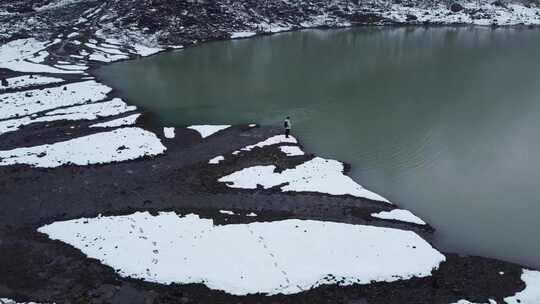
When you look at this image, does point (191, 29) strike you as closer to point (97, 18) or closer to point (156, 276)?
point (97, 18)

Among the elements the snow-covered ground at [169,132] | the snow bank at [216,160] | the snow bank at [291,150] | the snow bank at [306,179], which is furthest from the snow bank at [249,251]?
the snow-covered ground at [169,132]

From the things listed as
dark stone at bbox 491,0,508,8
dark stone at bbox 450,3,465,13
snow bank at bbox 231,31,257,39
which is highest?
dark stone at bbox 491,0,508,8

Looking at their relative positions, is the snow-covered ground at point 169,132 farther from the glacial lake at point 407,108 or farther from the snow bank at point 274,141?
the snow bank at point 274,141

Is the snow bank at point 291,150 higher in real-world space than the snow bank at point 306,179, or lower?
higher

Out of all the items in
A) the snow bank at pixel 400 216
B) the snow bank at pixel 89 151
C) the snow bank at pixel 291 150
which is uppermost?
the snow bank at pixel 291 150

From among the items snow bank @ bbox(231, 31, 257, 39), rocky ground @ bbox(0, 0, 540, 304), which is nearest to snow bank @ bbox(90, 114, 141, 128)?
rocky ground @ bbox(0, 0, 540, 304)

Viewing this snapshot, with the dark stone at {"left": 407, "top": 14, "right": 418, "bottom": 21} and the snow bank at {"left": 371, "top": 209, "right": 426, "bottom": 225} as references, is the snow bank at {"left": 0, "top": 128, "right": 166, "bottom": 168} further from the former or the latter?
the dark stone at {"left": 407, "top": 14, "right": 418, "bottom": 21}

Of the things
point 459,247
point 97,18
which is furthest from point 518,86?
point 97,18
